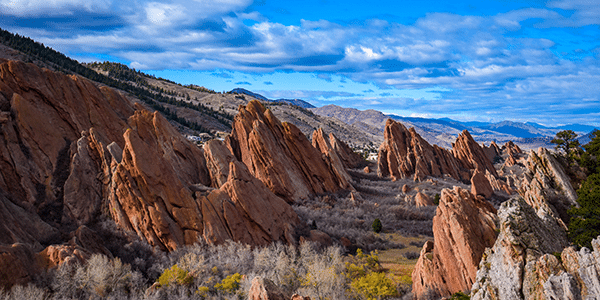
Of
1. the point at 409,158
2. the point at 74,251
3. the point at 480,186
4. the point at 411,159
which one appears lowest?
the point at 74,251

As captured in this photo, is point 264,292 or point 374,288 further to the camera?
point 374,288

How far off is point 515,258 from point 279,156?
3567cm

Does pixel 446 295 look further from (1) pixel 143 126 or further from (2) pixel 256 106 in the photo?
(2) pixel 256 106

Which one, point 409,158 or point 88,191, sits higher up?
point 409,158

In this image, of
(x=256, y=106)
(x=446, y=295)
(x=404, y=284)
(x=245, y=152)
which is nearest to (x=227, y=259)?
(x=404, y=284)

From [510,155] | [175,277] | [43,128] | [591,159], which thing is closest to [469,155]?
[510,155]

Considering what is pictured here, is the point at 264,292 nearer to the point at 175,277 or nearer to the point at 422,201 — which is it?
the point at 175,277

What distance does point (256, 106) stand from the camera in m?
54.8

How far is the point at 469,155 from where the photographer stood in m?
89.0

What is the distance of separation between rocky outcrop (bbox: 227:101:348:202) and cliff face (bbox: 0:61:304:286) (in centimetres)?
1134

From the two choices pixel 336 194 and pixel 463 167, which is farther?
pixel 463 167

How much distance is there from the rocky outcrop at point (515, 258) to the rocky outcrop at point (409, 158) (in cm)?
5421

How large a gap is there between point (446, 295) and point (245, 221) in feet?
55.8

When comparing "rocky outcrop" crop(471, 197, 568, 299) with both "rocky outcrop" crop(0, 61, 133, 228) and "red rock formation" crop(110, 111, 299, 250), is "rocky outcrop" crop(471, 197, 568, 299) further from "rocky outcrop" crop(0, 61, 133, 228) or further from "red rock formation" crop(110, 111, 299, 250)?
"rocky outcrop" crop(0, 61, 133, 228)
